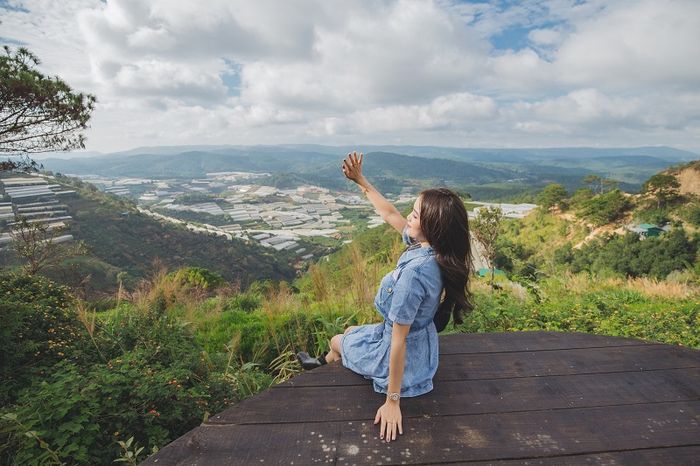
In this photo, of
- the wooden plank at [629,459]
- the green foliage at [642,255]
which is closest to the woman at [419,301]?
the wooden plank at [629,459]

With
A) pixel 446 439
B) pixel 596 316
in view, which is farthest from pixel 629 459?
pixel 596 316

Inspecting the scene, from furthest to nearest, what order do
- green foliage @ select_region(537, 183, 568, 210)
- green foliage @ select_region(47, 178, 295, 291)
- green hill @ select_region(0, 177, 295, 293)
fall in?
green foliage @ select_region(537, 183, 568, 210) < green foliage @ select_region(47, 178, 295, 291) < green hill @ select_region(0, 177, 295, 293)

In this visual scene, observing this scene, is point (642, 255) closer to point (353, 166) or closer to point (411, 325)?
point (353, 166)

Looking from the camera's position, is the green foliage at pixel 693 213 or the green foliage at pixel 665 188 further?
the green foliage at pixel 665 188

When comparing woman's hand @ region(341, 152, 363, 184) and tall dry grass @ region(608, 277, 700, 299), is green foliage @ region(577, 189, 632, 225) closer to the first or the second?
tall dry grass @ region(608, 277, 700, 299)

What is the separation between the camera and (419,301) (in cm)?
145

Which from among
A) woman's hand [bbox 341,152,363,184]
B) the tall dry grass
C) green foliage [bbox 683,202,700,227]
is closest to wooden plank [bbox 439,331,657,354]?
woman's hand [bbox 341,152,363,184]

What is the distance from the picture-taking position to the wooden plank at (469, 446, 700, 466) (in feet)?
3.67

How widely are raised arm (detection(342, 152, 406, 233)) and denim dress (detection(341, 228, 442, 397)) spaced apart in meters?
0.44

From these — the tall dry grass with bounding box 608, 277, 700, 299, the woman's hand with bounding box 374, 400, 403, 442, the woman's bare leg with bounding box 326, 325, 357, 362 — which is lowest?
the tall dry grass with bounding box 608, 277, 700, 299

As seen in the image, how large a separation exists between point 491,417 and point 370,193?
4.48 ft

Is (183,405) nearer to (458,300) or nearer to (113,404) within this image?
(113,404)

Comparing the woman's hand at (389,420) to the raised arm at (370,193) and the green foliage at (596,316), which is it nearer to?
the raised arm at (370,193)

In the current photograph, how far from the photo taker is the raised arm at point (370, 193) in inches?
82.7
